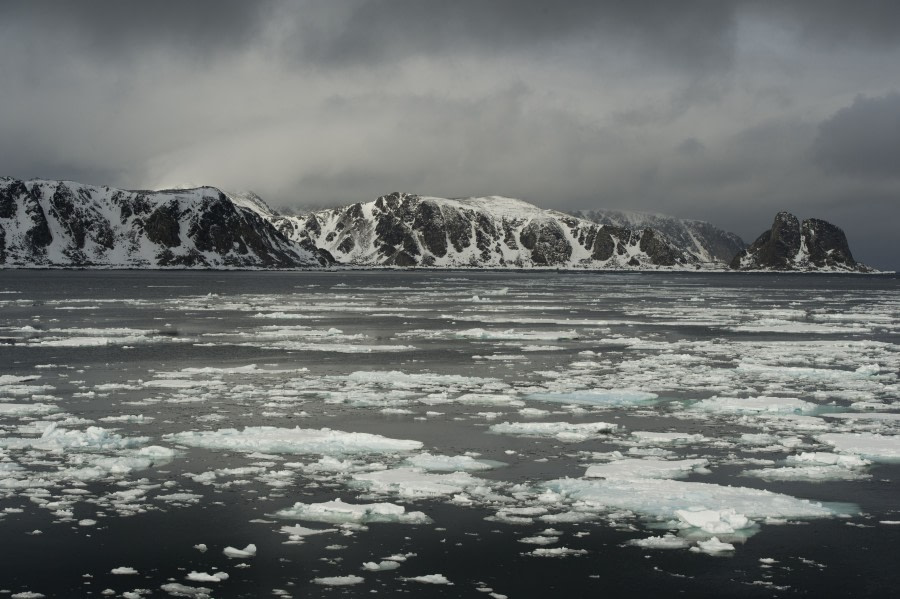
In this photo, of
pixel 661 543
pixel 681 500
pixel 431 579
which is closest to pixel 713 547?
pixel 661 543

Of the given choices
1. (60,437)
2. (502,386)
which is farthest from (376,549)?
(502,386)

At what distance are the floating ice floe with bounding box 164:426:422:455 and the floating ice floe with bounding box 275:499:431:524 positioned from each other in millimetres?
3794

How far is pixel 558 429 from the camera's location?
62.3 ft

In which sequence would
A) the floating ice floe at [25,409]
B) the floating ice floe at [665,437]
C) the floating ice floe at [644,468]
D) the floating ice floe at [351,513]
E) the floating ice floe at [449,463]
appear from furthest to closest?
1. the floating ice floe at [25,409]
2. the floating ice floe at [665,437]
3. the floating ice floe at [449,463]
4. the floating ice floe at [644,468]
5. the floating ice floe at [351,513]

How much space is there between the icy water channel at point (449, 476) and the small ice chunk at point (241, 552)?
6 centimetres

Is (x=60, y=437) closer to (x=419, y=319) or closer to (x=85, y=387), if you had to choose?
(x=85, y=387)

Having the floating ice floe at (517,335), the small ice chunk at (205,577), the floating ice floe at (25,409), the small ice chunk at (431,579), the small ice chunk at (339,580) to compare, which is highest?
the small ice chunk at (339,580)

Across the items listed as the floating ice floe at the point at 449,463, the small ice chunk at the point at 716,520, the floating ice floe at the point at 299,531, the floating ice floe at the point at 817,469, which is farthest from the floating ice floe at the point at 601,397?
the floating ice floe at the point at 299,531

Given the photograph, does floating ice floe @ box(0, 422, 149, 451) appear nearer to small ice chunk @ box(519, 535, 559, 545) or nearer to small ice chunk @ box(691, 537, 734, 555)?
small ice chunk @ box(519, 535, 559, 545)

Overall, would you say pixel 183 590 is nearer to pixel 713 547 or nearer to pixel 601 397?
pixel 713 547

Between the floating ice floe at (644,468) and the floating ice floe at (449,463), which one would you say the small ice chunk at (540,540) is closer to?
the floating ice floe at (644,468)

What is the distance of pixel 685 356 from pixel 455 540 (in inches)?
883

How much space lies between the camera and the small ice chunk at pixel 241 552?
1102 cm

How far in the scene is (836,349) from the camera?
118 ft
